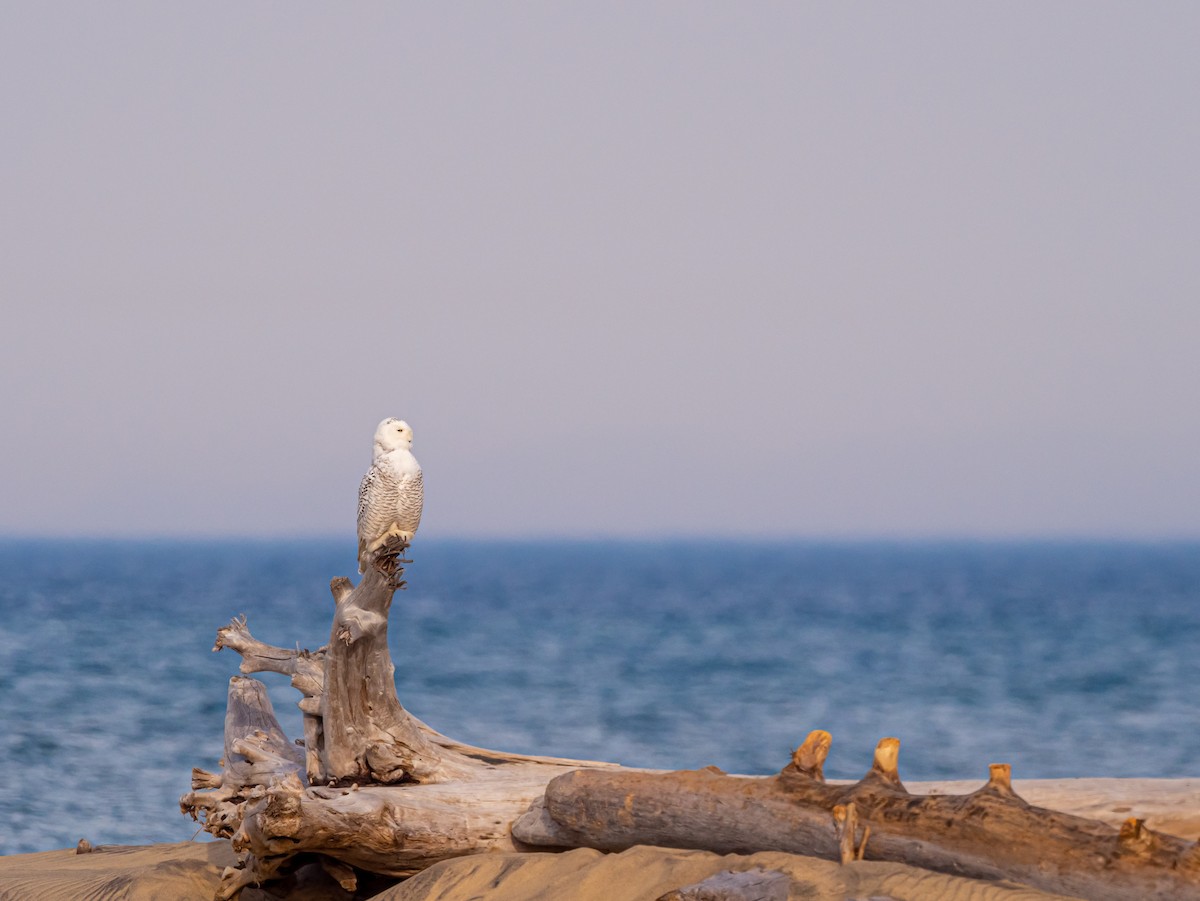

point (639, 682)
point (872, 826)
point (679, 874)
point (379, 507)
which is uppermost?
point (379, 507)

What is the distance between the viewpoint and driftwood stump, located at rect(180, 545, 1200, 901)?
15.3 feet

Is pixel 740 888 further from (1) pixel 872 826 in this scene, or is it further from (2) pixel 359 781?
(2) pixel 359 781

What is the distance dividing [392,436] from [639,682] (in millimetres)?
17959

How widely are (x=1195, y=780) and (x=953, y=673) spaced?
21.3m

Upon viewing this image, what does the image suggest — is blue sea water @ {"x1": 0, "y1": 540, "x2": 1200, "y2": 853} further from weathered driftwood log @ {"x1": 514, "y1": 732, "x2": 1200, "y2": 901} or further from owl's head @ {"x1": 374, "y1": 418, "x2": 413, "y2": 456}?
weathered driftwood log @ {"x1": 514, "y1": 732, "x2": 1200, "y2": 901}

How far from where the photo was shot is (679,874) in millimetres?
5152

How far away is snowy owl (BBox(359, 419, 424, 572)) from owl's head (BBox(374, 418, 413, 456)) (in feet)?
0.23

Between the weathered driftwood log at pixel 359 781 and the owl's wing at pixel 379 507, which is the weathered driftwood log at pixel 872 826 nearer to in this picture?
the weathered driftwood log at pixel 359 781

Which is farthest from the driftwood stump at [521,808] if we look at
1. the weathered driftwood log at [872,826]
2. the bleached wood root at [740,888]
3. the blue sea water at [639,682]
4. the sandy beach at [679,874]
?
the blue sea water at [639,682]

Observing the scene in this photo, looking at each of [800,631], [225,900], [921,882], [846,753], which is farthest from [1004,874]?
[800,631]

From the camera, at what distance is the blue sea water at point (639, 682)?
15.3 meters

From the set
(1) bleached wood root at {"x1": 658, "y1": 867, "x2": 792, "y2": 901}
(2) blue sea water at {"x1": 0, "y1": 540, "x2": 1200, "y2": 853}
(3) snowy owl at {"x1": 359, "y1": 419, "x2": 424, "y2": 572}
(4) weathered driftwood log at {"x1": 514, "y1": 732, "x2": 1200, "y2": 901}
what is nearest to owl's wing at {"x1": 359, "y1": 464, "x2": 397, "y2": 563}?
(3) snowy owl at {"x1": 359, "y1": 419, "x2": 424, "y2": 572}

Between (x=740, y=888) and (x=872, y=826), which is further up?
(x=872, y=826)

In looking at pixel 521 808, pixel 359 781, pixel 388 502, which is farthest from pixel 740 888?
pixel 388 502
